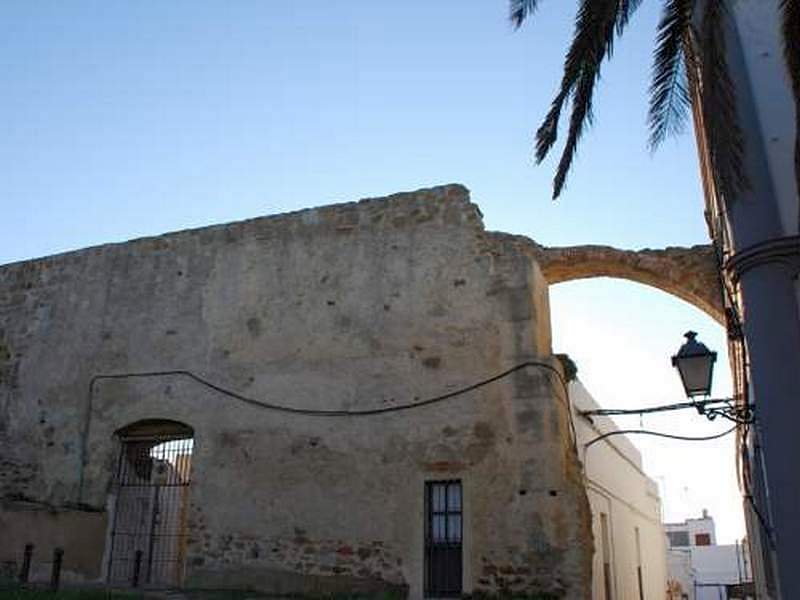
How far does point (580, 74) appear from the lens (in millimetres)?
5758

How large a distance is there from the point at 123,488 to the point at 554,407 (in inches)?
262

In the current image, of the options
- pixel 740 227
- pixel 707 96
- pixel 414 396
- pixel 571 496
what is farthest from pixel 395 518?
pixel 707 96

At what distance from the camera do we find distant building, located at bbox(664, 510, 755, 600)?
29891 mm

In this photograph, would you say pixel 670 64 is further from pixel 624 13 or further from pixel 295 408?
pixel 295 408

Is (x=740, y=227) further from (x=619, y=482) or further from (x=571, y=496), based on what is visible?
(x=619, y=482)

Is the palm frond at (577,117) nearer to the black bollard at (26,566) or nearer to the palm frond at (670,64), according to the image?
the palm frond at (670,64)

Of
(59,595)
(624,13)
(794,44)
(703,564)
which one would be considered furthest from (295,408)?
(703,564)

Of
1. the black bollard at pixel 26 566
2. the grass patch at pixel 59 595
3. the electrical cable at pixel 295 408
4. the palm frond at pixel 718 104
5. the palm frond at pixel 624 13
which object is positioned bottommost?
the grass patch at pixel 59 595

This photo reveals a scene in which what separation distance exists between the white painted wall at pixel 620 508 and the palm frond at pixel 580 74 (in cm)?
526

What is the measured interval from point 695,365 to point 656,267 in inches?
159

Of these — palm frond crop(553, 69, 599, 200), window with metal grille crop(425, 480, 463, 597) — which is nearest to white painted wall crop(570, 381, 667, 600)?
window with metal grille crop(425, 480, 463, 597)

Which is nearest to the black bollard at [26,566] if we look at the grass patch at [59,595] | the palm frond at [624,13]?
the grass patch at [59,595]

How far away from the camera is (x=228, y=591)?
31.9 feet

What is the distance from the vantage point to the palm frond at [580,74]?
17.5 feet
